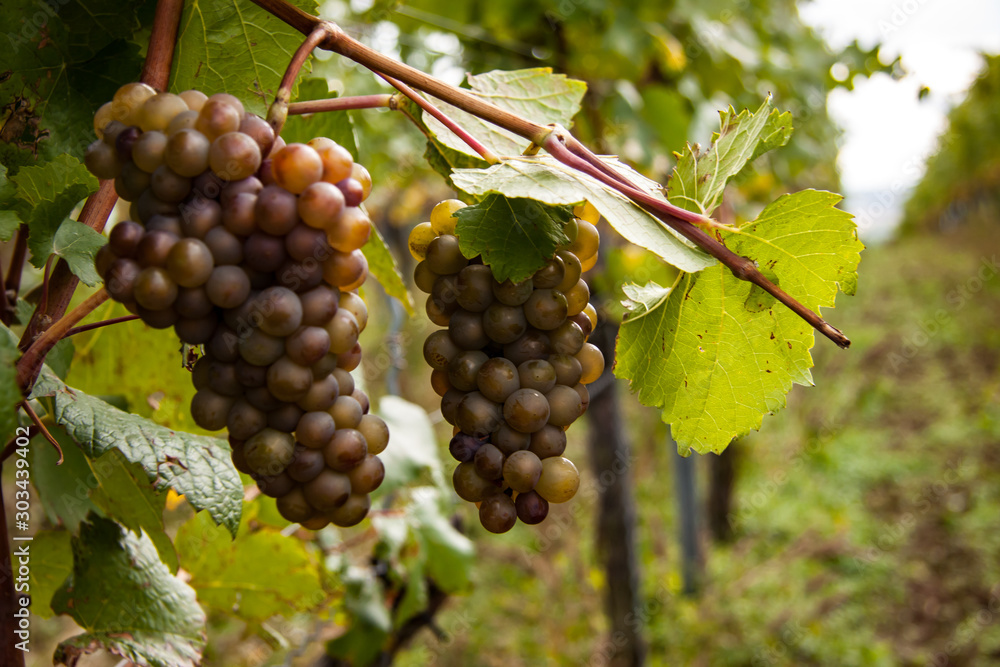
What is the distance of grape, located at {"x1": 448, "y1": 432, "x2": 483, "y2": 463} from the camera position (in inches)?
23.1

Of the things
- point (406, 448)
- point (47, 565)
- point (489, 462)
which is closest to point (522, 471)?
point (489, 462)

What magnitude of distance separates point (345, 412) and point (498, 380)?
13 cm

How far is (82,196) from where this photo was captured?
62 cm

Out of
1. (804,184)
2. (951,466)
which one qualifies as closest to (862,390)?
(951,466)

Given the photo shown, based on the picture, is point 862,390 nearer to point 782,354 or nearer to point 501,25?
point 501,25

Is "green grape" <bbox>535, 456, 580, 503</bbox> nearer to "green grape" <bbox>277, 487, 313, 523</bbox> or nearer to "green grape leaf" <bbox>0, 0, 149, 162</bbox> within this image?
"green grape" <bbox>277, 487, 313, 523</bbox>

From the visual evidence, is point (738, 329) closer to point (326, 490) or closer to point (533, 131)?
point (533, 131)

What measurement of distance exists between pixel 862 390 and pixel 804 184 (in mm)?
4701

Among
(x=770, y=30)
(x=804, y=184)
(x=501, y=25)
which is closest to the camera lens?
(x=501, y=25)

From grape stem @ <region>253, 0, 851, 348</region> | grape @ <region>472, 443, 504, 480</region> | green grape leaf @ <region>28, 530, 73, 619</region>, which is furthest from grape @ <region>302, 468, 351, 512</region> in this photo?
green grape leaf @ <region>28, 530, 73, 619</region>

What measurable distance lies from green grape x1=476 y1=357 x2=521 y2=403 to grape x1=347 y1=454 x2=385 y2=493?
11cm

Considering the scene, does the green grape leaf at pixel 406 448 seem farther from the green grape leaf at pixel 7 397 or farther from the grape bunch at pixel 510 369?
the green grape leaf at pixel 7 397

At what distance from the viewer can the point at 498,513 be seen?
1.84ft

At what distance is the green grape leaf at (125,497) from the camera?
74 cm
